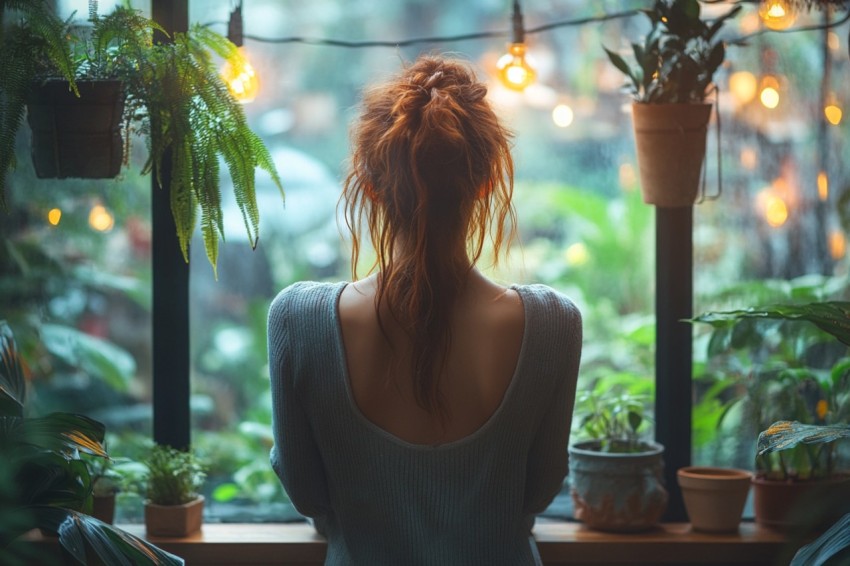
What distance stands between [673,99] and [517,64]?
18.1 inches

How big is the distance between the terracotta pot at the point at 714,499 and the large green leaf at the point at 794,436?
0.54m

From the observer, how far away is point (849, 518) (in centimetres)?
207

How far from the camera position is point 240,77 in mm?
2594

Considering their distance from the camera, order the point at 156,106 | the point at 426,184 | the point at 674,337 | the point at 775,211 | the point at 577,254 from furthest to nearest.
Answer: the point at 577,254 → the point at 775,211 → the point at 674,337 → the point at 156,106 → the point at 426,184

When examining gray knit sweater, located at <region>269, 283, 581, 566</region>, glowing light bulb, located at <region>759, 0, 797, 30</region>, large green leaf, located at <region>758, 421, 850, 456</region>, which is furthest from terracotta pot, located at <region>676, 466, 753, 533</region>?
glowing light bulb, located at <region>759, 0, 797, 30</region>

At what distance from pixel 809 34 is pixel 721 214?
0.61 m

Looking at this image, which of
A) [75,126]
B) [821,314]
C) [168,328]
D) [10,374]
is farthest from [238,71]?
[821,314]

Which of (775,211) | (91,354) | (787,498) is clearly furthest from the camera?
(91,354)

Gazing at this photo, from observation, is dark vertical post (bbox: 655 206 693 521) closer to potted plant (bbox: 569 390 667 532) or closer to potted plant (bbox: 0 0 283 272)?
potted plant (bbox: 569 390 667 532)

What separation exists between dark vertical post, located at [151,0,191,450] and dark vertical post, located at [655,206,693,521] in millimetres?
1366

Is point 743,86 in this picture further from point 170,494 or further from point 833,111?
point 170,494

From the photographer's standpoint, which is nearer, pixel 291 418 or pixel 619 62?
pixel 291 418

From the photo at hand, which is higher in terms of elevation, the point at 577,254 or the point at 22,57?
the point at 22,57

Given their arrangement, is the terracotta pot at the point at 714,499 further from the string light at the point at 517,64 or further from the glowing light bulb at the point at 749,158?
the string light at the point at 517,64
